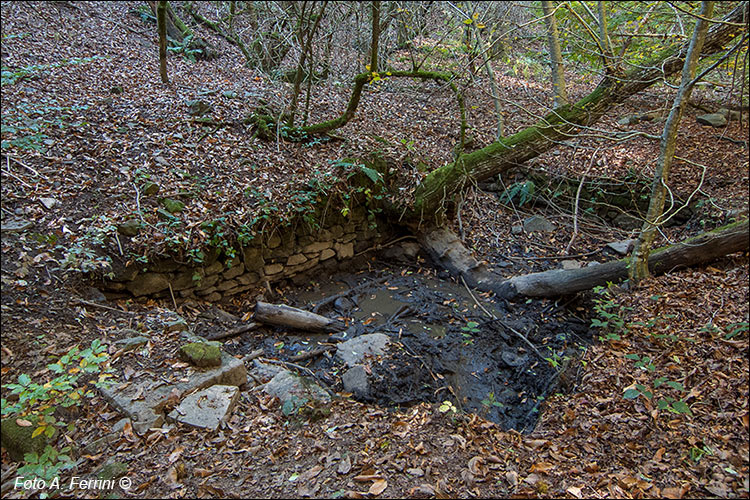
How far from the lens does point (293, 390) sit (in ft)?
10.6

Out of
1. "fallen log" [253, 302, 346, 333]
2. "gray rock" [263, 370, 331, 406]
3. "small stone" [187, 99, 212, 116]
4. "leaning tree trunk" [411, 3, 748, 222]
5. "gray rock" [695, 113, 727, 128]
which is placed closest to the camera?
"gray rock" [263, 370, 331, 406]

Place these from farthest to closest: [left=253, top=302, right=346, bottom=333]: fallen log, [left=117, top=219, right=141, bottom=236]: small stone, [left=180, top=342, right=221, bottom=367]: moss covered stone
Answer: [left=253, top=302, right=346, bottom=333]: fallen log
[left=117, top=219, right=141, bottom=236]: small stone
[left=180, top=342, right=221, bottom=367]: moss covered stone

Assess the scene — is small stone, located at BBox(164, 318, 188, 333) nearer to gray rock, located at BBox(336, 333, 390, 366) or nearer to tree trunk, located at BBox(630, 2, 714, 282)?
gray rock, located at BBox(336, 333, 390, 366)

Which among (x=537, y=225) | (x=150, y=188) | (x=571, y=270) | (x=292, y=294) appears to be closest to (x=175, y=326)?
(x=150, y=188)

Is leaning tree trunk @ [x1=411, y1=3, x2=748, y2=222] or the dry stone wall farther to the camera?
leaning tree trunk @ [x1=411, y1=3, x2=748, y2=222]

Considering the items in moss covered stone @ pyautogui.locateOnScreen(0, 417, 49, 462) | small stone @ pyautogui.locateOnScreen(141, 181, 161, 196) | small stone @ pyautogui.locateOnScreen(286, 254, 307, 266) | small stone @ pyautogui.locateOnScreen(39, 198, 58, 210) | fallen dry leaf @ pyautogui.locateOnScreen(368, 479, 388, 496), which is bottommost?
small stone @ pyautogui.locateOnScreen(286, 254, 307, 266)

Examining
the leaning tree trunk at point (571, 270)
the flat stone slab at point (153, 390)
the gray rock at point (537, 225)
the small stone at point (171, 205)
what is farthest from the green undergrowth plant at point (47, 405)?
the gray rock at point (537, 225)

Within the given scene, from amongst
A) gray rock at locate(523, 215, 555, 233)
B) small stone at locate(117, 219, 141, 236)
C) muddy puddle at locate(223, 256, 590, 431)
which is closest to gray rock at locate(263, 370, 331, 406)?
muddy puddle at locate(223, 256, 590, 431)

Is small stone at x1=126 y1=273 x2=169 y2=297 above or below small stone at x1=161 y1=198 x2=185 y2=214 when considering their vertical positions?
below

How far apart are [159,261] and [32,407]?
2.03 meters

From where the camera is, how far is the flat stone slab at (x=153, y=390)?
271 cm

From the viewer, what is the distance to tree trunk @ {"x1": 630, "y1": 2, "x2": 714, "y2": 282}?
11.8ft

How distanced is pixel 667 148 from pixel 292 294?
4.57 m

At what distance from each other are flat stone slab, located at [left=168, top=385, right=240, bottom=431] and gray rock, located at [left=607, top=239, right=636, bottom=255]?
5547 millimetres
